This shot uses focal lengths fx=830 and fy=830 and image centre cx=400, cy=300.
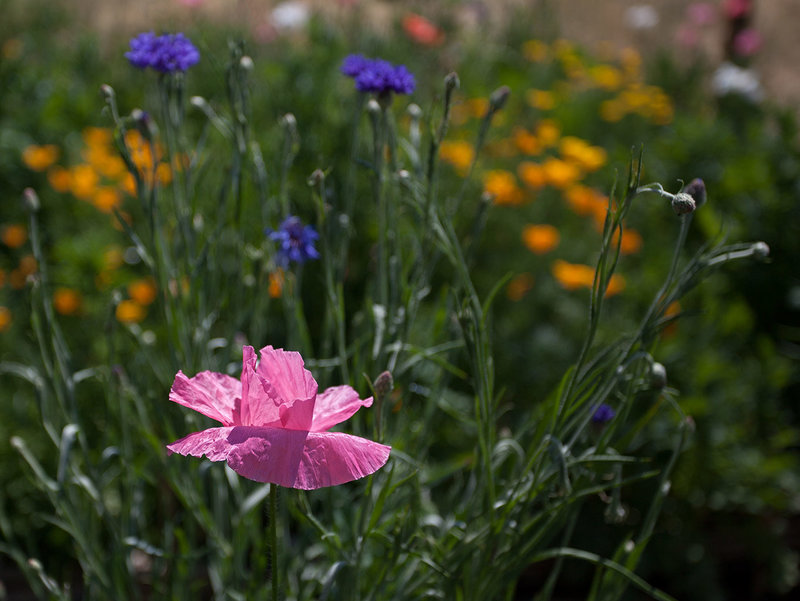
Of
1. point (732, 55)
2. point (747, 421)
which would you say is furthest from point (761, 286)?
point (732, 55)

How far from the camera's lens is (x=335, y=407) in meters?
0.75

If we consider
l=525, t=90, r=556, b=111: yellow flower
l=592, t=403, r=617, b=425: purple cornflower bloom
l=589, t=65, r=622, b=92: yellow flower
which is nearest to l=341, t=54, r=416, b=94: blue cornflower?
l=592, t=403, r=617, b=425: purple cornflower bloom

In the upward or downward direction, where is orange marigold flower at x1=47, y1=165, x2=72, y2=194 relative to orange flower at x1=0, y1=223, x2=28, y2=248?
upward

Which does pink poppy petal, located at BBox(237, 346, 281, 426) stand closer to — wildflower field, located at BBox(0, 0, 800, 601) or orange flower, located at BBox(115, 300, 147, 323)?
wildflower field, located at BBox(0, 0, 800, 601)

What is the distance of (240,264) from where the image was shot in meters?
1.20

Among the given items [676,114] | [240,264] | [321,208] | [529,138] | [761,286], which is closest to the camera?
[321,208]

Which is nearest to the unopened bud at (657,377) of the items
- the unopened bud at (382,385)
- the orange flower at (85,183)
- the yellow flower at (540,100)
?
the unopened bud at (382,385)

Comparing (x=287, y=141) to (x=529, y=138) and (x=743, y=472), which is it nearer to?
(x=743, y=472)

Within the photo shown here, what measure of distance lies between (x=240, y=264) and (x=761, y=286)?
5.59 feet

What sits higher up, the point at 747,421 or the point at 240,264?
the point at 240,264

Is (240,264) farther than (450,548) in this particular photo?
Yes

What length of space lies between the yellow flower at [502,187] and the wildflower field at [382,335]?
0.09ft

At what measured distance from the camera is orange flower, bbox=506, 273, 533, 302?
2.33 m

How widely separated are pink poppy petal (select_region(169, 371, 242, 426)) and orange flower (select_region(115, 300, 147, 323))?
4.31ft
